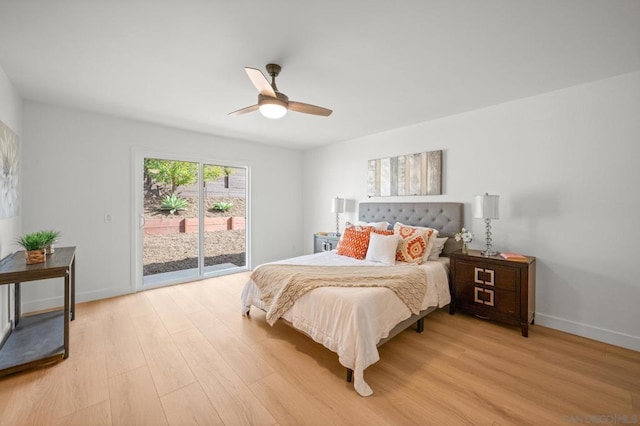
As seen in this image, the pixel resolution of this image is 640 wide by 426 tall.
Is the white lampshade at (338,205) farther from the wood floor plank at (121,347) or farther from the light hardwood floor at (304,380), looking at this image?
the wood floor plank at (121,347)

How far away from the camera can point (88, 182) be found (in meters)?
3.51

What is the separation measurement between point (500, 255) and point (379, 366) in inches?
74.6

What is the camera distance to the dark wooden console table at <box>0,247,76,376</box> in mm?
2057

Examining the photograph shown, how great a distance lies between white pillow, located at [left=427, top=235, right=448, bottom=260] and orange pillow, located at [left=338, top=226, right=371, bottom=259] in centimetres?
80

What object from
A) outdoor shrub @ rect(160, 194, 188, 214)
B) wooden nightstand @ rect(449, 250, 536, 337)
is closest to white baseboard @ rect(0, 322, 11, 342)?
outdoor shrub @ rect(160, 194, 188, 214)

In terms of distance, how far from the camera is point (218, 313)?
10.4 ft

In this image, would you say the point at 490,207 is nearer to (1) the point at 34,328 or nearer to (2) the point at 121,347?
(2) the point at 121,347

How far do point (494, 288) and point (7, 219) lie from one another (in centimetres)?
502

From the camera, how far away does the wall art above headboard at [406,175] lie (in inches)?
146

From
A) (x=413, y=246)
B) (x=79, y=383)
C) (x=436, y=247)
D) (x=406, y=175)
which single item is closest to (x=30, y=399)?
(x=79, y=383)

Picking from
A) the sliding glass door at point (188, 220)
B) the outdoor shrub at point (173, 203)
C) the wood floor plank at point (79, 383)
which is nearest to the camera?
the wood floor plank at point (79, 383)

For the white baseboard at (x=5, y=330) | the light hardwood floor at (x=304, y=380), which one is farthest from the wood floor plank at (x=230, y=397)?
the white baseboard at (x=5, y=330)

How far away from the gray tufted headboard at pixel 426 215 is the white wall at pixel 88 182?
311 cm

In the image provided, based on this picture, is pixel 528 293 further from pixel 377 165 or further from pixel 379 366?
pixel 377 165
